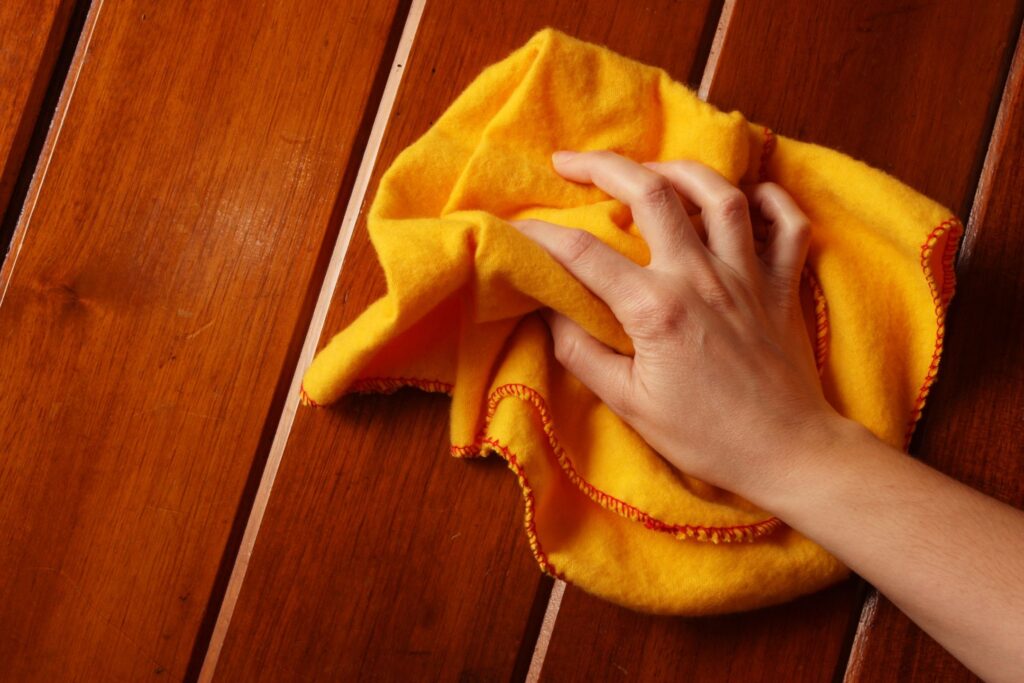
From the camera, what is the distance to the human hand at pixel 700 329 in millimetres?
455

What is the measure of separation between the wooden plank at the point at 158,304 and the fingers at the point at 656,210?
0.22m

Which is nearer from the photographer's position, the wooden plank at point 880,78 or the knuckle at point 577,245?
the knuckle at point 577,245

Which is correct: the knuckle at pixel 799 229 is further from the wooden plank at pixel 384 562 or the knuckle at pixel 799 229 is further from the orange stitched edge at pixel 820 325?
the wooden plank at pixel 384 562

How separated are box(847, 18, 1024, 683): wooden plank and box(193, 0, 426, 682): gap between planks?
0.46 m

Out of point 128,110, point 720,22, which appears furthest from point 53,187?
point 720,22

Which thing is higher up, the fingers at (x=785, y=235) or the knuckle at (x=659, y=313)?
the fingers at (x=785, y=235)

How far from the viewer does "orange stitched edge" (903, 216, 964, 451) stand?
1.59 ft

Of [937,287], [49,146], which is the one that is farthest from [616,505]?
[49,146]

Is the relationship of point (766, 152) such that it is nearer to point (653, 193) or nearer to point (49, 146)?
point (653, 193)

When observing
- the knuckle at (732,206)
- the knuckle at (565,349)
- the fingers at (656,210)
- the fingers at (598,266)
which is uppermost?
the knuckle at (732,206)

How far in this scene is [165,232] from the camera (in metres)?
0.56

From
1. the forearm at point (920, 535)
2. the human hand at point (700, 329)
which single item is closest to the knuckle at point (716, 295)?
the human hand at point (700, 329)

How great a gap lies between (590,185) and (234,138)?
283 mm

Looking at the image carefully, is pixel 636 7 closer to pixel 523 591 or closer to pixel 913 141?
pixel 913 141
